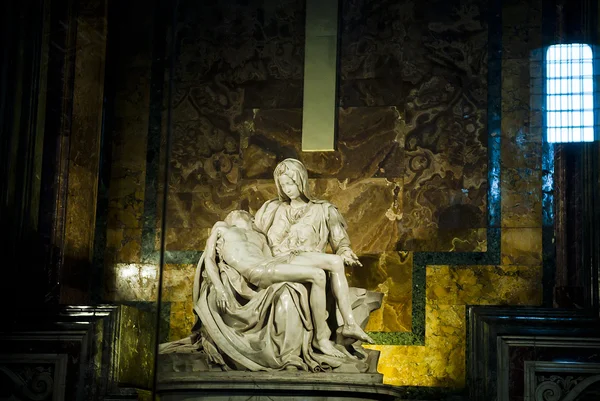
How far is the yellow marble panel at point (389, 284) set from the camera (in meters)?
9.68

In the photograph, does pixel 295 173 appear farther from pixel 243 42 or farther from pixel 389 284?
pixel 243 42

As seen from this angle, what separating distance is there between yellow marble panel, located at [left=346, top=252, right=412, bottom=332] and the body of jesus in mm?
1283

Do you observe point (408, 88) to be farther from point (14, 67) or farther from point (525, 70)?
point (14, 67)

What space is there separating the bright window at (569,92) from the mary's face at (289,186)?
2.15 m

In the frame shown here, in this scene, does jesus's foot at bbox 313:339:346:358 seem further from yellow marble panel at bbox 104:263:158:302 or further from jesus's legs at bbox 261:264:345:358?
yellow marble panel at bbox 104:263:158:302

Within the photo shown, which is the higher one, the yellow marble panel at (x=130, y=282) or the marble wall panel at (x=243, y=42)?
the marble wall panel at (x=243, y=42)

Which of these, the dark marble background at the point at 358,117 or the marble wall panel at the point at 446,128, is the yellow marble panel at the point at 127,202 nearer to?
the dark marble background at the point at 358,117

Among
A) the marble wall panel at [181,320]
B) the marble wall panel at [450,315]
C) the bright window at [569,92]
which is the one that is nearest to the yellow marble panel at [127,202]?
the marble wall panel at [181,320]

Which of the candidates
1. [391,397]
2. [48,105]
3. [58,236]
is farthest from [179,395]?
[48,105]

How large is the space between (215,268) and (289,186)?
92 centimetres

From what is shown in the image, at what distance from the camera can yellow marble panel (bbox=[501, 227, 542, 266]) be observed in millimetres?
9602

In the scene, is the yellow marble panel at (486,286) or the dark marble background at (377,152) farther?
the dark marble background at (377,152)

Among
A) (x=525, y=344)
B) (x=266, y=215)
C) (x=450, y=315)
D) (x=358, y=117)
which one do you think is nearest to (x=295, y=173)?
(x=266, y=215)

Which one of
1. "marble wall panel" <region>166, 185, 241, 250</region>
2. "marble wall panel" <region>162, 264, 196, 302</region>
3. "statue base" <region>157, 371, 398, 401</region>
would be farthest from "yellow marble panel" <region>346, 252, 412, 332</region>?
"statue base" <region>157, 371, 398, 401</region>
